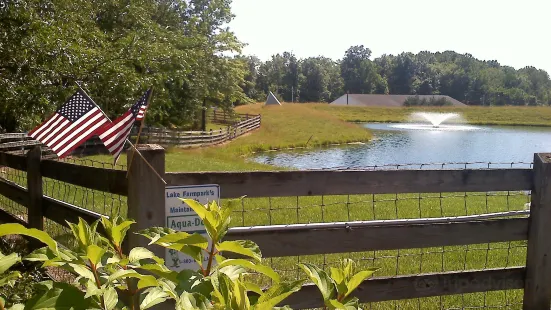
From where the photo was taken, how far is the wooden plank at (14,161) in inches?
195

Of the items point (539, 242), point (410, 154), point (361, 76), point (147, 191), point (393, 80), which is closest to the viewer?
point (147, 191)

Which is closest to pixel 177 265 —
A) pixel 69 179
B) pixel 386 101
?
pixel 69 179

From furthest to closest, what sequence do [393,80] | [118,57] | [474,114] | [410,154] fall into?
1. [393,80]
2. [474,114]
3. [410,154]
4. [118,57]

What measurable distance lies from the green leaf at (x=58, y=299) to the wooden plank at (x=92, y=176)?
213cm

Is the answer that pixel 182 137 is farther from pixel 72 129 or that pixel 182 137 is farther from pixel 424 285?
pixel 424 285

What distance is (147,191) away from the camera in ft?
9.92

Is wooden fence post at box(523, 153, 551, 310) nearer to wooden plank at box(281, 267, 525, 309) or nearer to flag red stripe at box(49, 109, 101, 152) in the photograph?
wooden plank at box(281, 267, 525, 309)

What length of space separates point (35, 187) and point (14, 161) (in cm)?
70

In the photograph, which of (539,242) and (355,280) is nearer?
(355,280)

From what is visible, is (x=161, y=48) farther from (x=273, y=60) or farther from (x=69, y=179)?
(x=273, y=60)

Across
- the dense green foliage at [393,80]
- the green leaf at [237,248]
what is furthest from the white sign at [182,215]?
the dense green foliage at [393,80]

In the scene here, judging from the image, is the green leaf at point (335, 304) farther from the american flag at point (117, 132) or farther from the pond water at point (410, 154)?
the pond water at point (410, 154)

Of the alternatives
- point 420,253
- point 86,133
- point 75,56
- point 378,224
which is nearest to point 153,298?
point 86,133

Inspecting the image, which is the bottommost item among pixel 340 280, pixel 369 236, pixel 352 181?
pixel 369 236
